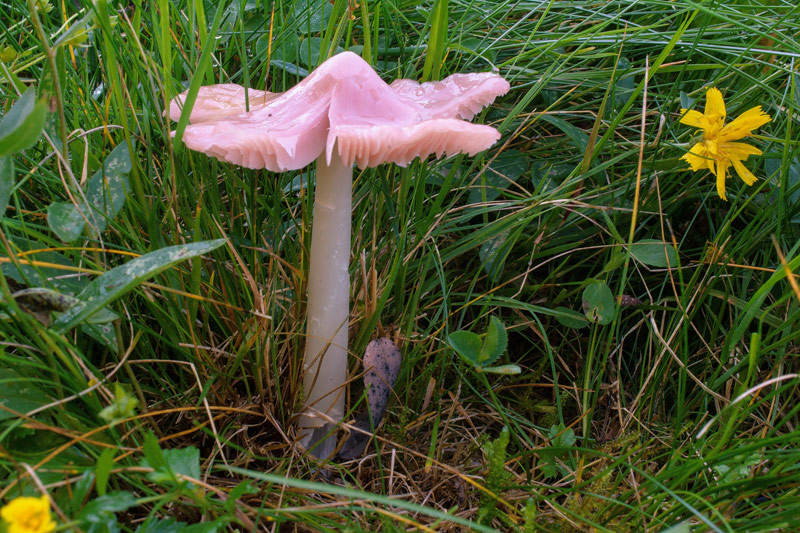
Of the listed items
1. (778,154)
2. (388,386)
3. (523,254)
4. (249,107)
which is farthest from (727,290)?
(249,107)

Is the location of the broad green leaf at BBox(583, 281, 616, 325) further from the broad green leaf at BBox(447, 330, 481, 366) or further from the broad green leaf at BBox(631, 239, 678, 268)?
the broad green leaf at BBox(447, 330, 481, 366)

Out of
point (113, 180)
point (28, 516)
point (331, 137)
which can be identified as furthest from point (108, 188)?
point (28, 516)

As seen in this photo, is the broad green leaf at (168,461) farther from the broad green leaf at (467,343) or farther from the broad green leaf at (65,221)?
the broad green leaf at (467,343)

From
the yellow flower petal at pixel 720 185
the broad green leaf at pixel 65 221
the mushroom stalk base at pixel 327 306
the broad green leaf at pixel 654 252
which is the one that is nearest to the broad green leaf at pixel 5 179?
the broad green leaf at pixel 65 221

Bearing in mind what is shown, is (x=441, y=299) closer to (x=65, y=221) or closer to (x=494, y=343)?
(x=494, y=343)

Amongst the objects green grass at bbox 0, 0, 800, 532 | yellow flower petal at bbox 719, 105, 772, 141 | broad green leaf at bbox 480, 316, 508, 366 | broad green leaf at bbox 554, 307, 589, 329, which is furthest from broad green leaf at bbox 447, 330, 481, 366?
yellow flower petal at bbox 719, 105, 772, 141

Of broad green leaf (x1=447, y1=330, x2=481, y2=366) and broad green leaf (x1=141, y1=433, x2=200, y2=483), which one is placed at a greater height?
broad green leaf (x1=141, y1=433, x2=200, y2=483)

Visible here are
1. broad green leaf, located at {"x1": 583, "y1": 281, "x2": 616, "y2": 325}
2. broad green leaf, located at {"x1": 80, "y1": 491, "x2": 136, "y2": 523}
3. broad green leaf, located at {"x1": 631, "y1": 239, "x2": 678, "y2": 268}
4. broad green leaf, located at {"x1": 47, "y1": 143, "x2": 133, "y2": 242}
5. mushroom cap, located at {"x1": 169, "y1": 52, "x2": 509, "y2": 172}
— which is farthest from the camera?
broad green leaf, located at {"x1": 631, "y1": 239, "x2": 678, "y2": 268}
